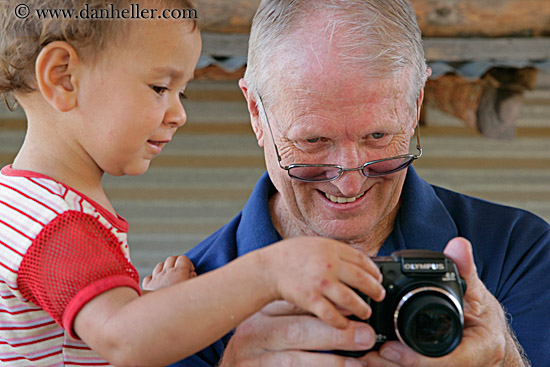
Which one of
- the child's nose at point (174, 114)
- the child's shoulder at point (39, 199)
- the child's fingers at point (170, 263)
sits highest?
the child's nose at point (174, 114)

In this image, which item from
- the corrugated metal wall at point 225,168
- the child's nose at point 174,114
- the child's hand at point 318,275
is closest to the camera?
the child's hand at point 318,275

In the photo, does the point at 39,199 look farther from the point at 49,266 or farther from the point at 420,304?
the point at 420,304

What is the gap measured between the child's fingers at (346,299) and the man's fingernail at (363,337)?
0.07 meters

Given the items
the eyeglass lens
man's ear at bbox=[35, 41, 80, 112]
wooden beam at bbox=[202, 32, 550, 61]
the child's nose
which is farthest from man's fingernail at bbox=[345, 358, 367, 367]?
wooden beam at bbox=[202, 32, 550, 61]

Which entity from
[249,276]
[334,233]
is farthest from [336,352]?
[334,233]

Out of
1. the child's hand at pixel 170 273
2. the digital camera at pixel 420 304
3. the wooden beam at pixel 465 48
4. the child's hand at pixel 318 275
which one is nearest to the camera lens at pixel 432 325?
the digital camera at pixel 420 304

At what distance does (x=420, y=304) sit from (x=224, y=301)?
1.20ft

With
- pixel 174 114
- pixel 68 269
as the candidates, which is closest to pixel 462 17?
pixel 174 114

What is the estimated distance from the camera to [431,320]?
4.21ft

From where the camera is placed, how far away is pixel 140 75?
A: 4.74ft

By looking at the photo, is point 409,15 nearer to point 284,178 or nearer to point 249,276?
point 284,178

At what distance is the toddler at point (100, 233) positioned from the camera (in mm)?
1212

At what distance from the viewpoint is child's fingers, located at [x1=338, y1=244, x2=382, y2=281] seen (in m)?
1.22

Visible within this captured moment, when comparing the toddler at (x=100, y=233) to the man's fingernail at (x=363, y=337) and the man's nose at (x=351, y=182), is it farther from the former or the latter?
the man's nose at (x=351, y=182)
